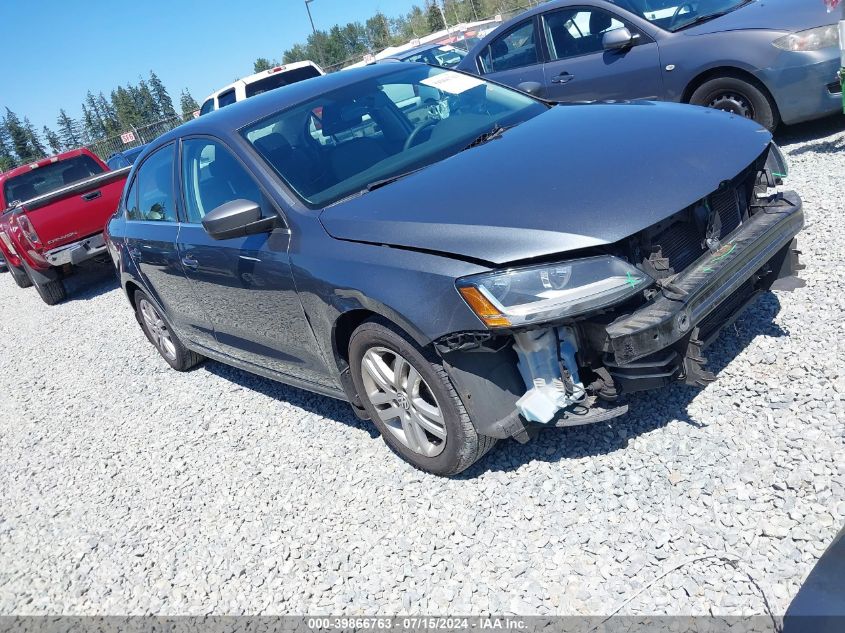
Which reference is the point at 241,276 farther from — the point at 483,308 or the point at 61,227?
the point at 61,227

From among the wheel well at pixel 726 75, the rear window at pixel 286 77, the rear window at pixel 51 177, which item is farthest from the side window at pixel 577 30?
the rear window at pixel 51 177

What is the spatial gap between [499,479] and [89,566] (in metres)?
2.17

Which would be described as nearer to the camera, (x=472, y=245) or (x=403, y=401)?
(x=472, y=245)

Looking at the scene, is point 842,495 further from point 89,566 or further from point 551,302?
point 89,566

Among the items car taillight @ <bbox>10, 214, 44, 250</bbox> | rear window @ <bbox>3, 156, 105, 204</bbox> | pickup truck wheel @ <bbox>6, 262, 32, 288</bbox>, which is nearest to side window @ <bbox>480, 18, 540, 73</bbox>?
car taillight @ <bbox>10, 214, 44, 250</bbox>

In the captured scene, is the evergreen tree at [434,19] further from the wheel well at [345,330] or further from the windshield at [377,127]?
the wheel well at [345,330]

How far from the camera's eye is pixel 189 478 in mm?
4012

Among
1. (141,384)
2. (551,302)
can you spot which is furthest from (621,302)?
(141,384)

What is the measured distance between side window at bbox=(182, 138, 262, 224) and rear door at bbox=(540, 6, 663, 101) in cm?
428

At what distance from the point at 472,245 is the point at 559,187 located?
0.45 metres

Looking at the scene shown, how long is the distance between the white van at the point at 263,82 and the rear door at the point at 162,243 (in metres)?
7.52

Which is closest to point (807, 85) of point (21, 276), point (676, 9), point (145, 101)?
point (676, 9)

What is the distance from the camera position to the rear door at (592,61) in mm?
6473

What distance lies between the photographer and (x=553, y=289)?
247 centimetres
